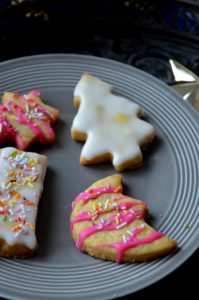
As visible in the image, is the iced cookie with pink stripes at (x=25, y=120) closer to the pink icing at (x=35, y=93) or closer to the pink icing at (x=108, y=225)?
the pink icing at (x=35, y=93)

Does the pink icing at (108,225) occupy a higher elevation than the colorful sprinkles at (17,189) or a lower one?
higher

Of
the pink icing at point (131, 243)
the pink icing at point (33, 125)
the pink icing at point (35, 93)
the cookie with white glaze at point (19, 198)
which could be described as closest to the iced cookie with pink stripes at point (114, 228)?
the pink icing at point (131, 243)

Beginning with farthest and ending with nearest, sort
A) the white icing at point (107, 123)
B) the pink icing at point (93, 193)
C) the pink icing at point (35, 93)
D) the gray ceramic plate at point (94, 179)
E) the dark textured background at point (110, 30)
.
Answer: the dark textured background at point (110, 30) → the pink icing at point (35, 93) → the white icing at point (107, 123) → the pink icing at point (93, 193) → the gray ceramic plate at point (94, 179)

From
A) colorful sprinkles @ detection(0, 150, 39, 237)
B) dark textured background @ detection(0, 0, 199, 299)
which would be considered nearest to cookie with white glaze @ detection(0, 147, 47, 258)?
colorful sprinkles @ detection(0, 150, 39, 237)

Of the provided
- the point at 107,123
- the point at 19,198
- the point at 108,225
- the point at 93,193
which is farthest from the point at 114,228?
the point at 107,123

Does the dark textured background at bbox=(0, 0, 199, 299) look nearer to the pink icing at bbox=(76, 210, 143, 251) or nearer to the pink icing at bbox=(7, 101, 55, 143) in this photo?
the pink icing at bbox=(7, 101, 55, 143)

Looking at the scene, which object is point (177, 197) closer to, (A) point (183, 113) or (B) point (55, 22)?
(A) point (183, 113)

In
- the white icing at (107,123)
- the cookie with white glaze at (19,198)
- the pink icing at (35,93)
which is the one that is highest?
the white icing at (107,123)
